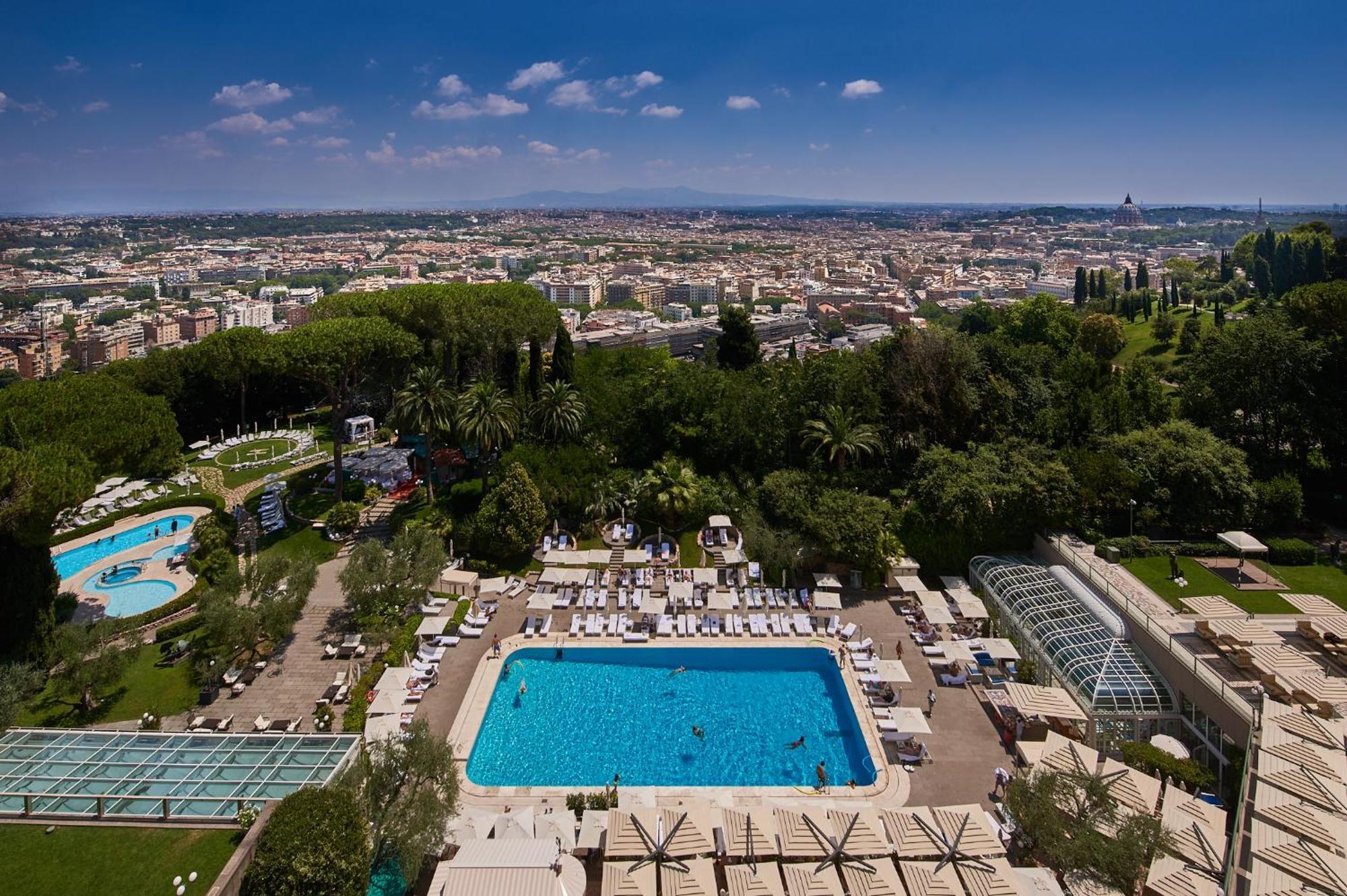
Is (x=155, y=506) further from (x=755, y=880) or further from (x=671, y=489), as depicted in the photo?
(x=755, y=880)

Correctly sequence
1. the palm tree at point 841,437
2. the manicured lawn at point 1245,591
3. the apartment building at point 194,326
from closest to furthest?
the manicured lawn at point 1245,591 < the palm tree at point 841,437 < the apartment building at point 194,326

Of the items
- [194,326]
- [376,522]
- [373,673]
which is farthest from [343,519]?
[194,326]

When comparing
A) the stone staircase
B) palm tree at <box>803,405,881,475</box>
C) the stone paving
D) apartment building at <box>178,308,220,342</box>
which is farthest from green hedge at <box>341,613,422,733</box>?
apartment building at <box>178,308,220,342</box>

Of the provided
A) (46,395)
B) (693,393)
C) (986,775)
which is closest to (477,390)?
(693,393)

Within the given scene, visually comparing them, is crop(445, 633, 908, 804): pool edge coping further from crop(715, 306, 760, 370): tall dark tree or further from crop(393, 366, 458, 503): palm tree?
crop(715, 306, 760, 370): tall dark tree

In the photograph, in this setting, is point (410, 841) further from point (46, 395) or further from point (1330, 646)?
point (1330, 646)

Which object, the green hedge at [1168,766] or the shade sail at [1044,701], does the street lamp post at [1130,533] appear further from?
the green hedge at [1168,766]

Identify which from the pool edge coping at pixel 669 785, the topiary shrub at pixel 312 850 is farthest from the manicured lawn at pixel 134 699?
the topiary shrub at pixel 312 850
